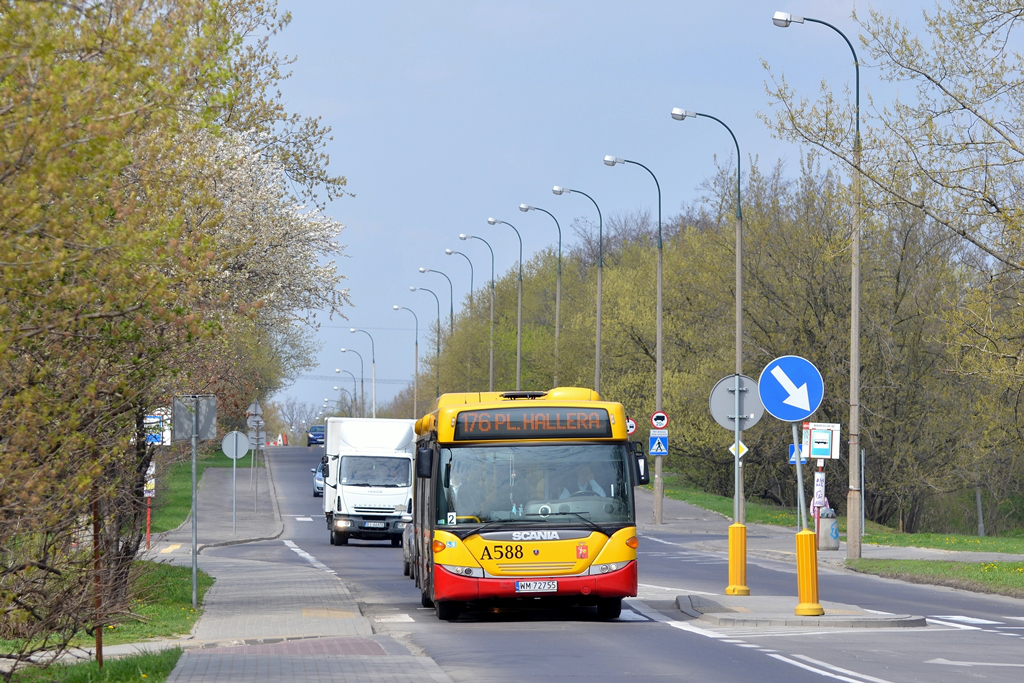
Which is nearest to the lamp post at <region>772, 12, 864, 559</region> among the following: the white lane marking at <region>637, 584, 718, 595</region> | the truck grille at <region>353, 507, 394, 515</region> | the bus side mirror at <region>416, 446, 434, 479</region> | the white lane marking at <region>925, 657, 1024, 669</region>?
the white lane marking at <region>637, 584, 718, 595</region>

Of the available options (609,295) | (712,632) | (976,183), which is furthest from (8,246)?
(609,295)

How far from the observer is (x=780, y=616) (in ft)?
53.0

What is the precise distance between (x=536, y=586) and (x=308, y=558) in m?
15.7

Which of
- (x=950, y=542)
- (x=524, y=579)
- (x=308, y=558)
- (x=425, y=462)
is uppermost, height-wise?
(x=425, y=462)

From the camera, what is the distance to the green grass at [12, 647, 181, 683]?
10703 mm

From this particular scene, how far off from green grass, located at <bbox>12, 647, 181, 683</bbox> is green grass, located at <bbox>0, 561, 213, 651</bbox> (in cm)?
30

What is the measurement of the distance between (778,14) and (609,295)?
35251 mm

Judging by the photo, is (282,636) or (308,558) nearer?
(282,636)

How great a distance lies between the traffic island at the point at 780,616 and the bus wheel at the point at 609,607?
0.97m

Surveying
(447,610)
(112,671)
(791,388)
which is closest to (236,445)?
(447,610)

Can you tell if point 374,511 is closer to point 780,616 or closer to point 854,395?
point 854,395

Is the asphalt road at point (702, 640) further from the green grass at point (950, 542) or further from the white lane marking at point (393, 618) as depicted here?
the green grass at point (950, 542)

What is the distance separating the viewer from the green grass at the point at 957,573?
2245cm

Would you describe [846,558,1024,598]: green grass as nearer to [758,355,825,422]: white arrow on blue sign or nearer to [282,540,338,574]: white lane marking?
[758,355,825,422]: white arrow on blue sign
